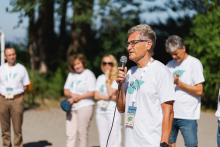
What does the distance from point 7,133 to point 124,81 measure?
373 centimetres

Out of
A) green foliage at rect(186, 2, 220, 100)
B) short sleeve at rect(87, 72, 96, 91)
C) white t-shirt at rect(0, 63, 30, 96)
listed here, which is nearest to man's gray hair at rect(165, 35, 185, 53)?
short sleeve at rect(87, 72, 96, 91)

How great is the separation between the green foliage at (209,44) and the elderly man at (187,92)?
596cm

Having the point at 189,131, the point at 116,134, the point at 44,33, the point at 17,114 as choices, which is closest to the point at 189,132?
the point at 189,131

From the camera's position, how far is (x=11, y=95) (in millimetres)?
5336

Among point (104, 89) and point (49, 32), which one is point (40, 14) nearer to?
point (49, 32)

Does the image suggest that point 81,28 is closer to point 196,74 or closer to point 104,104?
point 104,104

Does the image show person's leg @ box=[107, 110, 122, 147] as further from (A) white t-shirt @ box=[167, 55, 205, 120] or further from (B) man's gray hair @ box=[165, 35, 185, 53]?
(B) man's gray hair @ box=[165, 35, 185, 53]

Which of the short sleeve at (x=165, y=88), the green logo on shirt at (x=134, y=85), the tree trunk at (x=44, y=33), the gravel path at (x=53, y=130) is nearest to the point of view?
the short sleeve at (x=165, y=88)

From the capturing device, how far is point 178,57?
13.6 ft

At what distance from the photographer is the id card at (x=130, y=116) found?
2.61 meters

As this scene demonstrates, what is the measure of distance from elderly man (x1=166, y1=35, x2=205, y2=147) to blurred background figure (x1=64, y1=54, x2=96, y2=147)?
1670 mm

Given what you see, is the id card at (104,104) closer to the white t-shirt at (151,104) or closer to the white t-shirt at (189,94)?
the white t-shirt at (189,94)

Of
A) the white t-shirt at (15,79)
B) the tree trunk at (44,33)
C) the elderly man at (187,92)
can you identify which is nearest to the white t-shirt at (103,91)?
the elderly man at (187,92)

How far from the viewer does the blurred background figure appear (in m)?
5.02
